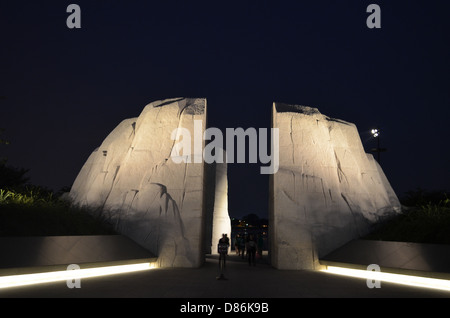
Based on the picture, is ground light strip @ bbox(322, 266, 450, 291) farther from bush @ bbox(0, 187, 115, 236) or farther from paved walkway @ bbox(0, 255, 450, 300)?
bush @ bbox(0, 187, 115, 236)

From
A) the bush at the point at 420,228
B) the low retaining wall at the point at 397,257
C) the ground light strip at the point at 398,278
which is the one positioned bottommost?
the ground light strip at the point at 398,278

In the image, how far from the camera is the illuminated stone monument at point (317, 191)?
1338 centimetres

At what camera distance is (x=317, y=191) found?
14.1 m

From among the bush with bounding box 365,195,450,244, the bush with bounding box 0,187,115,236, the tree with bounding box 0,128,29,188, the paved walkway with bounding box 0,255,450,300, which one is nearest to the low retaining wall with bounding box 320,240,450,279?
the bush with bounding box 365,195,450,244

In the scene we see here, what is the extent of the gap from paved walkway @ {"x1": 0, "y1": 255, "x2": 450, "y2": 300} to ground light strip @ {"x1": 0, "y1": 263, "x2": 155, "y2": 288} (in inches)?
25.9

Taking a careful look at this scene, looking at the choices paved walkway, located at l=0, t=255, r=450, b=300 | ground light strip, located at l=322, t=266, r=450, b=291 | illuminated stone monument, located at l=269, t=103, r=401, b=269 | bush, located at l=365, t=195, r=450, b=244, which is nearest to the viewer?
paved walkway, located at l=0, t=255, r=450, b=300

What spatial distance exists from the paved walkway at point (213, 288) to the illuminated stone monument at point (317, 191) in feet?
9.56

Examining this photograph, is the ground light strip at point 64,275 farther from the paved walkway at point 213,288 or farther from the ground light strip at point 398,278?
the ground light strip at point 398,278

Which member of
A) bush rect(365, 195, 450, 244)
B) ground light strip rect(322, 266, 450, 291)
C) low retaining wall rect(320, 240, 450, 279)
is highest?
bush rect(365, 195, 450, 244)

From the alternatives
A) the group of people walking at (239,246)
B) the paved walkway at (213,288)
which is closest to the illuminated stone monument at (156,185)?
the group of people walking at (239,246)

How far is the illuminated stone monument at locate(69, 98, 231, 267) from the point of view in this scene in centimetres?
1341
